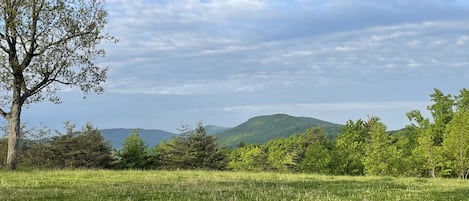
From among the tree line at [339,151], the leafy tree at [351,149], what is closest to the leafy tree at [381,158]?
the tree line at [339,151]

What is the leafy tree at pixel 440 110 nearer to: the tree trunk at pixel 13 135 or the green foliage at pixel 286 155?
the green foliage at pixel 286 155

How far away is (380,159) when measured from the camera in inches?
2970

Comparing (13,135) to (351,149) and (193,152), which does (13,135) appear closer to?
(193,152)

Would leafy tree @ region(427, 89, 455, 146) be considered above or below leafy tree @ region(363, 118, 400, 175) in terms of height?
above

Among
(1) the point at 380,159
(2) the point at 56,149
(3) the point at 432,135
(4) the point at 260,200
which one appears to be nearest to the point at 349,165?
(1) the point at 380,159

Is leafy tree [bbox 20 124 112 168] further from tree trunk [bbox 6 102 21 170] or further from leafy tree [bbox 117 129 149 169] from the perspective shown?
tree trunk [bbox 6 102 21 170]

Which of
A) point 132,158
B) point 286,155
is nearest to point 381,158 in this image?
point 132,158

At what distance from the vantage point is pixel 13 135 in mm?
31062

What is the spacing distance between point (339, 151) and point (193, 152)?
115 feet

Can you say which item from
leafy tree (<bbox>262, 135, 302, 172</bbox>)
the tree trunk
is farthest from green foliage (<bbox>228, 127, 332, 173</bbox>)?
the tree trunk

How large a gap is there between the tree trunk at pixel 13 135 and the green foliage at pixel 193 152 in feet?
103

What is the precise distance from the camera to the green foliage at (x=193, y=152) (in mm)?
63562

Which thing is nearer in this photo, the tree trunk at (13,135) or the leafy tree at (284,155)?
the tree trunk at (13,135)

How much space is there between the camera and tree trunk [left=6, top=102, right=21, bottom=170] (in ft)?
101
